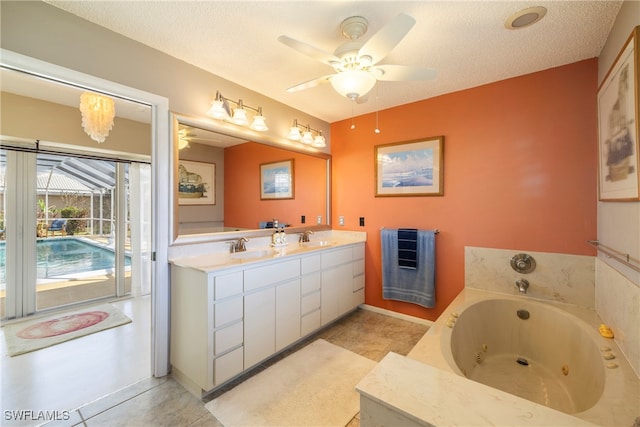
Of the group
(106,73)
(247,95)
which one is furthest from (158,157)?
(247,95)

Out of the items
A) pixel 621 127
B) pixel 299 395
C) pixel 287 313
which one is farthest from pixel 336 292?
pixel 621 127

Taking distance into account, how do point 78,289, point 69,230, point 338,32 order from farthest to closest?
point 78,289
point 69,230
point 338,32

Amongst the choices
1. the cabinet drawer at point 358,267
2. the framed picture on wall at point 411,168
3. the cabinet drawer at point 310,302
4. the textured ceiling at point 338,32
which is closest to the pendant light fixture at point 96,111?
the textured ceiling at point 338,32

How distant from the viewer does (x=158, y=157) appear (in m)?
1.94

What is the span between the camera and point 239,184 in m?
2.71

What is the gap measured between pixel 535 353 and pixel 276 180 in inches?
109

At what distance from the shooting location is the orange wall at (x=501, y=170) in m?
2.08

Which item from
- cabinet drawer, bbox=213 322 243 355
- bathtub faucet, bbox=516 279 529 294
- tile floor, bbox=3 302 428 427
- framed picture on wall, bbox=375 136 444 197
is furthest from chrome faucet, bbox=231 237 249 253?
bathtub faucet, bbox=516 279 529 294

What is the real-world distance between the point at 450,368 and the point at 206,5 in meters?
2.31

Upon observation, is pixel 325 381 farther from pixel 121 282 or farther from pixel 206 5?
pixel 121 282

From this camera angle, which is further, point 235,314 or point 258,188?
point 258,188

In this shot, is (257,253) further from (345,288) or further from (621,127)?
(621,127)

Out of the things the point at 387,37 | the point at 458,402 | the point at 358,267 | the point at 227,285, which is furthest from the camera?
the point at 358,267

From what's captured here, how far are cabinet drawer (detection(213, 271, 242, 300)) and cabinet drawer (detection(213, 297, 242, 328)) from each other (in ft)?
0.17
